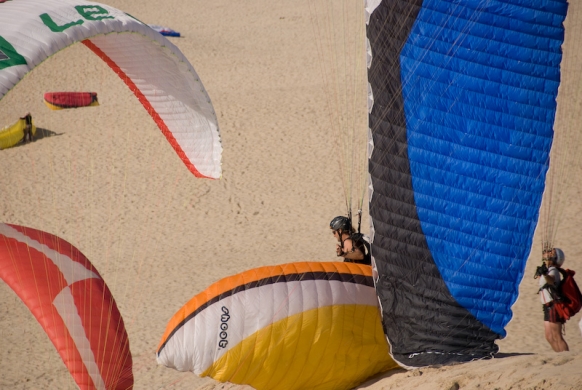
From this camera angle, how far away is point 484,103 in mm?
4684

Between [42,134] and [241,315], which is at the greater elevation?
[42,134]

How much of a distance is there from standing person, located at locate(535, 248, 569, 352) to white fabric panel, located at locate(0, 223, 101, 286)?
3629 mm

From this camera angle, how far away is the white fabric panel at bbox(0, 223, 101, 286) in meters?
5.13

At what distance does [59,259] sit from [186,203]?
6035mm

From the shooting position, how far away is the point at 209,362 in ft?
15.1

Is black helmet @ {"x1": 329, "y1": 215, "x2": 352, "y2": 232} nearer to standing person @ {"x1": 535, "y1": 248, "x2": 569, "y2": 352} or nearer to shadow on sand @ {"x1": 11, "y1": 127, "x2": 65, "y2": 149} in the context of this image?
standing person @ {"x1": 535, "y1": 248, "x2": 569, "y2": 352}

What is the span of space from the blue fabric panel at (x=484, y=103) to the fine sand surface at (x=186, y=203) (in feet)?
3.96

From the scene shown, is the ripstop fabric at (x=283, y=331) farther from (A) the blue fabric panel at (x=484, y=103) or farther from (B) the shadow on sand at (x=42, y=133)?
(B) the shadow on sand at (x=42, y=133)

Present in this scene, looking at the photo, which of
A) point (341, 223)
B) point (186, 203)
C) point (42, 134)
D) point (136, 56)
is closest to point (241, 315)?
point (341, 223)

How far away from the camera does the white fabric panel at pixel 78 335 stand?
462cm

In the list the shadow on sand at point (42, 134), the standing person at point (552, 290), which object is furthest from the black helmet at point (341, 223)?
the shadow on sand at point (42, 134)

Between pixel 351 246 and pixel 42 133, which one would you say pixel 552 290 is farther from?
pixel 42 133

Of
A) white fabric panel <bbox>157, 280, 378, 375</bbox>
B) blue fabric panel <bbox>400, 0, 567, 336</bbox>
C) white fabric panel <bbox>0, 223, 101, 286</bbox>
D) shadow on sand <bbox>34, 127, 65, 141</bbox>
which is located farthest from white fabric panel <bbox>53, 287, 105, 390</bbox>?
shadow on sand <bbox>34, 127, 65, 141</bbox>

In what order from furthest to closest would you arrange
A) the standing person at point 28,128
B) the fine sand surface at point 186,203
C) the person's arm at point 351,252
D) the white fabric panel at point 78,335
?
1. the standing person at point 28,128
2. the fine sand surface at point 186,203
3. the person's arm at point 351,252
4. the white fabric panel at point 78,335
